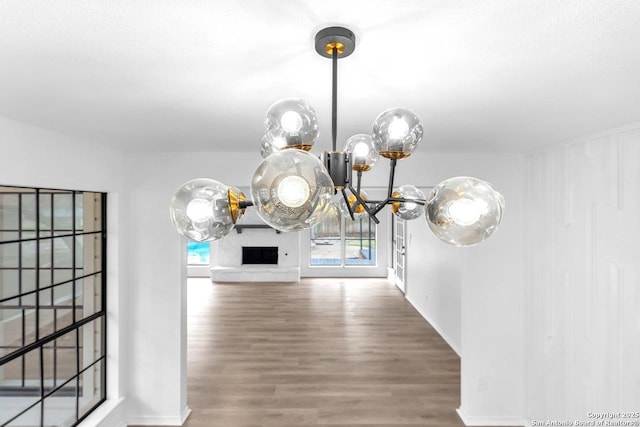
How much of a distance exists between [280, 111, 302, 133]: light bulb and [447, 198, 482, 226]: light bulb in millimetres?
497

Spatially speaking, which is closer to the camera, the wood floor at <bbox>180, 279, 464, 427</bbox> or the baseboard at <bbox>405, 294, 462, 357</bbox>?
the wood floor at <bbox>180, 279, 464, 427</bbox>

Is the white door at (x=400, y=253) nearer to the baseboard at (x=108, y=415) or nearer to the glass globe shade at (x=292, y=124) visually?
the baseboard at (x=108, y=415)

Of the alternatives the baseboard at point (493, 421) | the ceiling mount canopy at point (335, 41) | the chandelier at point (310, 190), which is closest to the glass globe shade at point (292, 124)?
the chandelier at point (310, 190)

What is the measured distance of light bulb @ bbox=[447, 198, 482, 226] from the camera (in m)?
0.88

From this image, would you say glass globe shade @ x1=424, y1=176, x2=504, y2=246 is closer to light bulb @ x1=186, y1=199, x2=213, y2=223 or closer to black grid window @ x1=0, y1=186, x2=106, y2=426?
light bulb @ x1=186, y1=199, x2=213, y2=223

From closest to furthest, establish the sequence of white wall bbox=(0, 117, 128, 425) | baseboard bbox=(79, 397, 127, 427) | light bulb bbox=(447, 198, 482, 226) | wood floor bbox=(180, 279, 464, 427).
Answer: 1. light bulb bbox=(447, 198, 482, 226)
2. white wall bbox=(0, 117, 128, 425)
3. baseboard bbox=(79, 397, 127, 427)
4. wood floor bbox=(180, 279, 464, 427)

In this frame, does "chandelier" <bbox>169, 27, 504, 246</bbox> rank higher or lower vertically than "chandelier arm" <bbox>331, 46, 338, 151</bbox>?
lower

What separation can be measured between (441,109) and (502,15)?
0.97m

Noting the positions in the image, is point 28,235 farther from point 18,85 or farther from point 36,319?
point 18,85

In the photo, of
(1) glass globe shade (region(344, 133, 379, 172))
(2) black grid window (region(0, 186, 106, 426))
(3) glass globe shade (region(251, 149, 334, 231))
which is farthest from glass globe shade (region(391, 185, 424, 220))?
(2) black grid window (region(0, 186, 106, 426))

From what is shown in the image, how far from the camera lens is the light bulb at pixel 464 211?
88 cm

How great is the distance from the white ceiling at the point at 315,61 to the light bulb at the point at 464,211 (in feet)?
1.71

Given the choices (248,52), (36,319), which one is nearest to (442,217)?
(248,52)

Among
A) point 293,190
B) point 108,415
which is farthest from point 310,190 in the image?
point 108,415
